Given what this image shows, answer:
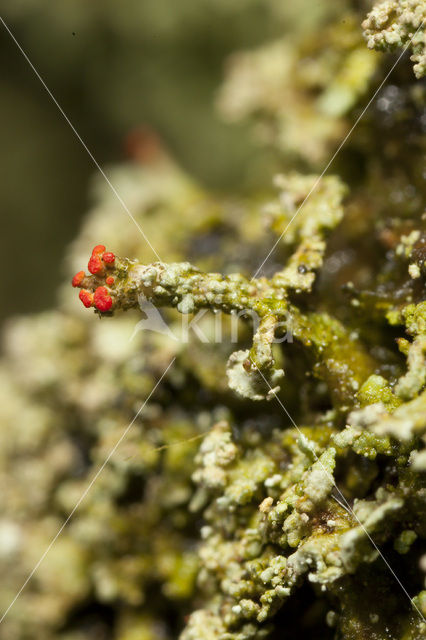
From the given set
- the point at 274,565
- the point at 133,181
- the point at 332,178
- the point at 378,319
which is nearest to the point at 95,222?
the point at 133,181

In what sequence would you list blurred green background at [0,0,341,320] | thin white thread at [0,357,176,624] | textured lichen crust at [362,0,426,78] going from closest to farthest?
1. textured lichen crust at [362,0,426,78]
2. thin white thread at [0,357,176,624]
3. blurred green background at [0,0,341,320]

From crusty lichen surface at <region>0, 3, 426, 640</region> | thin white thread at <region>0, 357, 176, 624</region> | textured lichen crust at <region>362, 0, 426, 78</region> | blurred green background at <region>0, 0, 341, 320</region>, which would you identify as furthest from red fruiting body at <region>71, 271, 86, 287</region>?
blurred green background at <region>0, 0, 341, 320</region>

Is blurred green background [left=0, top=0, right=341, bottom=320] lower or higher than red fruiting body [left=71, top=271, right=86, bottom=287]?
higher

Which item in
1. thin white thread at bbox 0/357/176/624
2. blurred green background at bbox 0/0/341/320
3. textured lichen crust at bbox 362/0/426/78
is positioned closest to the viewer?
textured lichen crust at bbox 362/0/426/78

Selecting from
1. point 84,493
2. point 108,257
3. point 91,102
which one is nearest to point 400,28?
point 108,257

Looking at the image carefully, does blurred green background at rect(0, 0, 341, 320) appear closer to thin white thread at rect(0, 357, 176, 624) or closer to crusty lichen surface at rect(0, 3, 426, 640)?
crusty lichen surface at rect(0, 3, 426, 640)

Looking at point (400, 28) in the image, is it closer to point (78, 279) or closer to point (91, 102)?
point (78, 279)

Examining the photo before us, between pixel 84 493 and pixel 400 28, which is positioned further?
pixel 84 493
